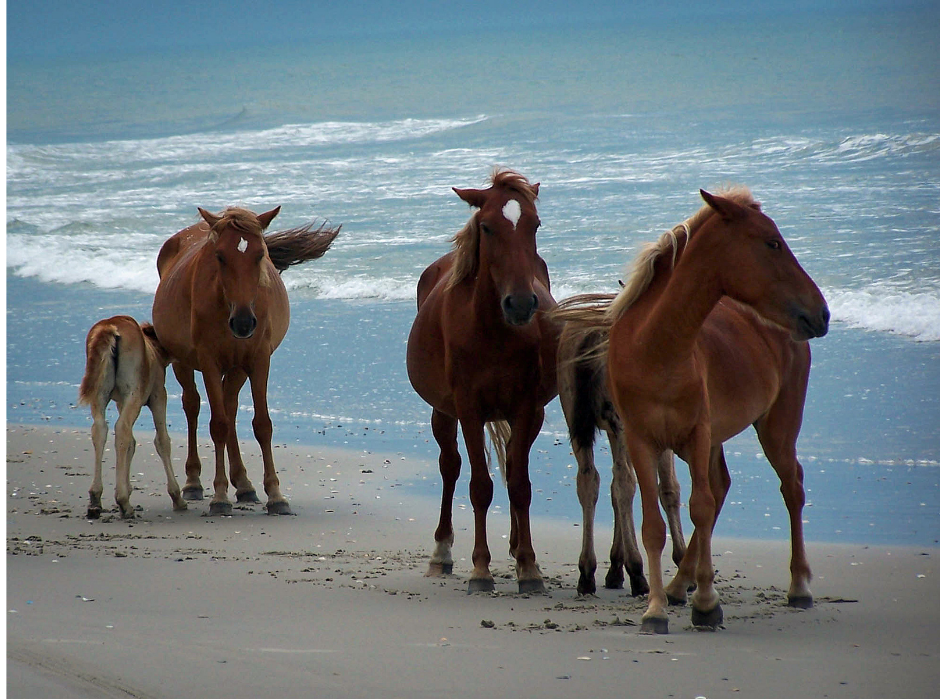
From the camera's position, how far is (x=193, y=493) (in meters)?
6.65

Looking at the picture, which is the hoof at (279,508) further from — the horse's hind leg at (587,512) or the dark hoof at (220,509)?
the horse's hind leg at (587,512)

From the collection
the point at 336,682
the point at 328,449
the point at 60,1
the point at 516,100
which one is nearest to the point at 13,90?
the point at 60,1

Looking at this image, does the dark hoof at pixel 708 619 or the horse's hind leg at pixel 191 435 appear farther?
the horse's hind leg at pixel 191 435

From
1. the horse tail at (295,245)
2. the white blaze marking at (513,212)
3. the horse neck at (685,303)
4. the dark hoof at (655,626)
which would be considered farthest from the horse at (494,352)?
the horse tail at (295,245)

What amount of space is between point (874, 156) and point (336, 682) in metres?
A: 17.3

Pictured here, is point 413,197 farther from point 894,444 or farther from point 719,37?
point 894,444

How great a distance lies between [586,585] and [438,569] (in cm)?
75

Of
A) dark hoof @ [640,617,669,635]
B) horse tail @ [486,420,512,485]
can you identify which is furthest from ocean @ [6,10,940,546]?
dark hoof @ [640,617,669,635]

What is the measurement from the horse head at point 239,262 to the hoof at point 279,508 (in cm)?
98

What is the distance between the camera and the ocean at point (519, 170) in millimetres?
7582

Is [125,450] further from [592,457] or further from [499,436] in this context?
[592,457]

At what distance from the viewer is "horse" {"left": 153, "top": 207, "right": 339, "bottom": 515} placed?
5.82m

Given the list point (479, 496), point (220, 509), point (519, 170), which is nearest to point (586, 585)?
point (479, 496)

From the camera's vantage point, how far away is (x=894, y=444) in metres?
6.75
